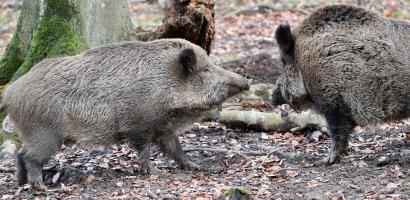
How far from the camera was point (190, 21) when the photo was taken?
10.4 m

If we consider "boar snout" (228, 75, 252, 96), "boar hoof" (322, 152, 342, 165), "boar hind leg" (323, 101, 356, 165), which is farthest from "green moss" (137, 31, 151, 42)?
"boar hoof" (322, 152, 342, 165)

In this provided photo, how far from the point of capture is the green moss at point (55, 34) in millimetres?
10094

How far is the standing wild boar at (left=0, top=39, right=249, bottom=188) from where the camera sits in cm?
816

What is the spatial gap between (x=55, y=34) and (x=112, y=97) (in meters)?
2.35

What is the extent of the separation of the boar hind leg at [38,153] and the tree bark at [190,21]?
121 inches

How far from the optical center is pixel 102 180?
822cm

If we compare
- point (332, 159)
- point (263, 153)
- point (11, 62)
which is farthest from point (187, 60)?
point (11, 62)

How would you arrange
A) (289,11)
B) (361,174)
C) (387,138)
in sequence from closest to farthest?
(361,174) → (387,138) → (289,11)

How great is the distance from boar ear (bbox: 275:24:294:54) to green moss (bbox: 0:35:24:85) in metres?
4.16

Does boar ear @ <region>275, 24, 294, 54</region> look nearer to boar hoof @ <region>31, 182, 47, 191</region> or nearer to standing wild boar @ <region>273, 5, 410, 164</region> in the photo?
standing wild boar @ <region>273, 5, 410, 164</region>

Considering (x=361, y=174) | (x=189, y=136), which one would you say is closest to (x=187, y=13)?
(x=189, y=136)

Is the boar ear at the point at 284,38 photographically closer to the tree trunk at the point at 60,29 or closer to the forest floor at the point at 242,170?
the forest floor at the point at 242,170

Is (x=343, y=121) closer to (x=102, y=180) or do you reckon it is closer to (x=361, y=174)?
(x=361, y=174)

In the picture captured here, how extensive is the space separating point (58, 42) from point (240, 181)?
3.78 metres
